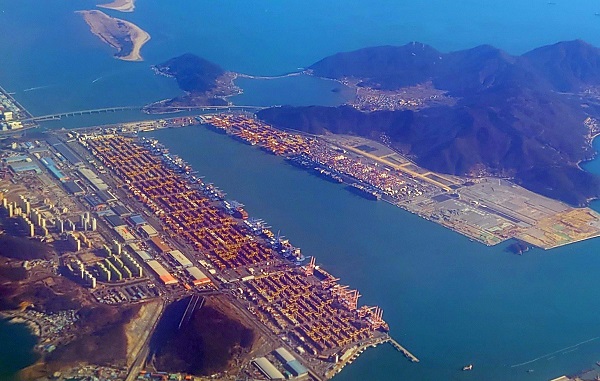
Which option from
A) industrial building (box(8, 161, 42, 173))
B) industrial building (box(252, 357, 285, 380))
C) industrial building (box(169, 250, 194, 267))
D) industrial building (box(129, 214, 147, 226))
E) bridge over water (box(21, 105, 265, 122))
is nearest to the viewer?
industrial building (box(252, 357, 285, 380))

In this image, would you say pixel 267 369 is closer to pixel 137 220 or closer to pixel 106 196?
pixel 137 220

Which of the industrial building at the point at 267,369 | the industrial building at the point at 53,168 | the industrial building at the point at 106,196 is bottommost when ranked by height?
the industrial building at the point at 53,168

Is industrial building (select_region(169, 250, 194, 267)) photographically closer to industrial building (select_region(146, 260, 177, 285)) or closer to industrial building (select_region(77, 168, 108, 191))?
industrial building (select_region(146, 260, 177, 285))

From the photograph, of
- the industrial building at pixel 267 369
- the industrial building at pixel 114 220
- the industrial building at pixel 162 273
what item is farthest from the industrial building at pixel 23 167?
the industrial building at pixel 267 369

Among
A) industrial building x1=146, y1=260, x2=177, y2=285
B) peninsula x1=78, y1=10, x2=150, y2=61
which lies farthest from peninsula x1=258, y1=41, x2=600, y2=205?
industrial building x1=146, y1=260, x2=177, y2=285

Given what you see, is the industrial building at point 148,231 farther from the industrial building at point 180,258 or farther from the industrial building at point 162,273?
the industrial building at point 162,273

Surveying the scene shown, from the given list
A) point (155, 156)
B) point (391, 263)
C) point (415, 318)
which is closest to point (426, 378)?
point (415, 318)
